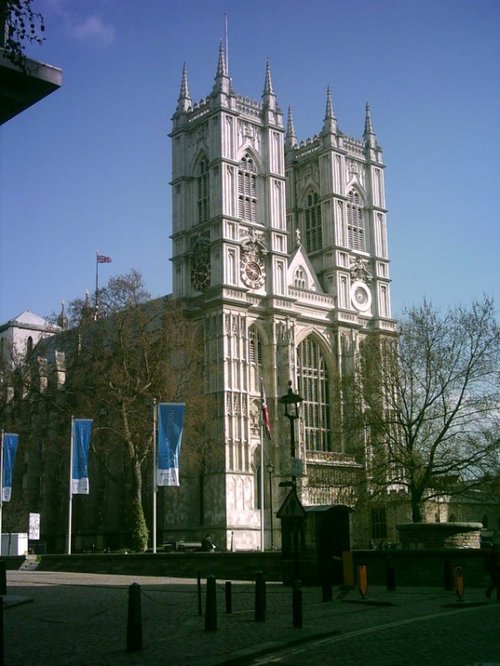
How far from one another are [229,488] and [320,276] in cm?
1971

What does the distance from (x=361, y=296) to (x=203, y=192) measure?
14.1 metres

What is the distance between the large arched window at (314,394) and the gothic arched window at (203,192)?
10935 millimetres

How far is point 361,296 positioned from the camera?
220ft

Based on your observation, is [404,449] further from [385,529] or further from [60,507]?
[60,507]

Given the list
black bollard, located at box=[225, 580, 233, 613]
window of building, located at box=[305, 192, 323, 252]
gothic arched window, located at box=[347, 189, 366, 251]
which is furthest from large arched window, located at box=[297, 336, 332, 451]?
black bollard, located at box=[225, 580, 233, 613]

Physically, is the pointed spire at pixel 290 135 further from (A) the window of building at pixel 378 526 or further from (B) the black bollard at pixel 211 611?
(B) the black bollard at pixel 211 611

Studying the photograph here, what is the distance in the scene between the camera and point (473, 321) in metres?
40.2

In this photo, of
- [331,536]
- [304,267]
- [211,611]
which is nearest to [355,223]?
[304,267]

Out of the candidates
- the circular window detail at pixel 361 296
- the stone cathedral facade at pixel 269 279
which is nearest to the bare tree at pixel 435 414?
the stone cathedral facade at pixel 269 279

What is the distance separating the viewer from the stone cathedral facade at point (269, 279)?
55156 millimetres

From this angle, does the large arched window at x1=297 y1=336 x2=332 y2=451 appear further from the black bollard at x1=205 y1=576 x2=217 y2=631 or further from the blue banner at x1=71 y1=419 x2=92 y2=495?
the black bollard at x1=205 y1=576 x2=217 y2=631

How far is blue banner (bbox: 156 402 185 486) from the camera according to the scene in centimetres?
3712

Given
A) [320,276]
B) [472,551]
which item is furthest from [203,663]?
[320,276]

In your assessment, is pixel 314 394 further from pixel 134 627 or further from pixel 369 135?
pixel 134 627
